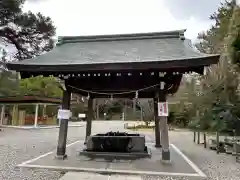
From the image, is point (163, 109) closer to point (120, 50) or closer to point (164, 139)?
point (164, 139)

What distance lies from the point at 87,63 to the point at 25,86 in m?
25.3

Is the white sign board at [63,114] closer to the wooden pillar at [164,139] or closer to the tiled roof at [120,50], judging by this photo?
the tiled roof at [120,50]

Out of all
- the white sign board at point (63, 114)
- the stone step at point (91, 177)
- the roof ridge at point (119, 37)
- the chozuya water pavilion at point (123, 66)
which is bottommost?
the stone step at point (91, 177)

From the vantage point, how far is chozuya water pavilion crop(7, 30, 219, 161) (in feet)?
19.6

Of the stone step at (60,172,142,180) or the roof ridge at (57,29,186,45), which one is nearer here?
the stone step at (60,172,142,180)

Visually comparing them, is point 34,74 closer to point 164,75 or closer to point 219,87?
point 164,75

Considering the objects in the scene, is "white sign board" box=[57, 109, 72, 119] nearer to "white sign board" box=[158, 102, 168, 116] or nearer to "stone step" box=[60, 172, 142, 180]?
"stone step" box=[60, 172, 142, 180]

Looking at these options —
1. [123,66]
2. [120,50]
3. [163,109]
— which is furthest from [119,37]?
[163,109]

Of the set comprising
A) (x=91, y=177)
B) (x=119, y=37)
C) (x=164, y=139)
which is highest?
(x=119, y=37)

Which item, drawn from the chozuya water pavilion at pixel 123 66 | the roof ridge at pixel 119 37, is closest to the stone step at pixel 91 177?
the chozuya water pavilion at pixel 123 66

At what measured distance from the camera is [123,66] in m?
6.04

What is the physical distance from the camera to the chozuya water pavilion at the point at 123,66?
5.98 m

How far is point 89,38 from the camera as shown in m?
9.03

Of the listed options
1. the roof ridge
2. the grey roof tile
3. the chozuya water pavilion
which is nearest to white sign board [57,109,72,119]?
the chozuya water pavilion
